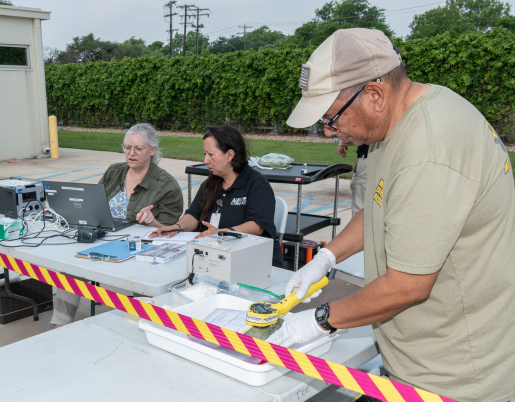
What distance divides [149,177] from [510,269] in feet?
10.4

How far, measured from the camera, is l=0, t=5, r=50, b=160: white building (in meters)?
12.0

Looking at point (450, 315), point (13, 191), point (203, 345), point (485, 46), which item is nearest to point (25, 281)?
point (13, 191)

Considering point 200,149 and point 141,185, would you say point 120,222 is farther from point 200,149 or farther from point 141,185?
point 200,149

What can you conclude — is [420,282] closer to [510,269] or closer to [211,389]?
[510,269]

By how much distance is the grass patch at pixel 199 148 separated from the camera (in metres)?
12.1

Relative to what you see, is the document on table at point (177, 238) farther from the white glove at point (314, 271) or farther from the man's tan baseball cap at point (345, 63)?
the man's tan baseball cap at point (345, 63)

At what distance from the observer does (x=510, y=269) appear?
1277 millimetres

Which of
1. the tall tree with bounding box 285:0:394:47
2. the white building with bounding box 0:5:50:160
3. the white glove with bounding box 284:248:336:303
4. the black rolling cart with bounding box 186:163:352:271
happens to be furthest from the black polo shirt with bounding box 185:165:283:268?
the tall tree with bounding box 285:0:394:47

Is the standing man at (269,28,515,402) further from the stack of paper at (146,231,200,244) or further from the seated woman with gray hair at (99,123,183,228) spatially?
the seated woman with gray hair at (99,123,183,228)

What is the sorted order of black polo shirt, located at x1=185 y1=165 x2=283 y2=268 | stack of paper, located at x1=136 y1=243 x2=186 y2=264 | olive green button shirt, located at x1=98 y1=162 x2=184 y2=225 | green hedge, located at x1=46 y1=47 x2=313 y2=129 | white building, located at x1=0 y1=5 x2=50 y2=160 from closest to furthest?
stack of paper, located at x1=136 y1=243 x2=186 y2=264
black polo shirt, located at x1=185 y1=165 x2=283 y2=268
olive green button shirt, located at x1=98 y1=162 x2=184 y2=225
white building, located at x1=0 y1=5 x2=50 y2=160
green hedge, located at x1=46 y1=47 x2=313 y2=129

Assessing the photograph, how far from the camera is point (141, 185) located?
3934mm

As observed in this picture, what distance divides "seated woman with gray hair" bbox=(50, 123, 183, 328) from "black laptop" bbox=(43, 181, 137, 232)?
49 centimetres

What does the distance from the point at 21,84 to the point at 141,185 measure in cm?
1042

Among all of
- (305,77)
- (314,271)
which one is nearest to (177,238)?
(314,271)
